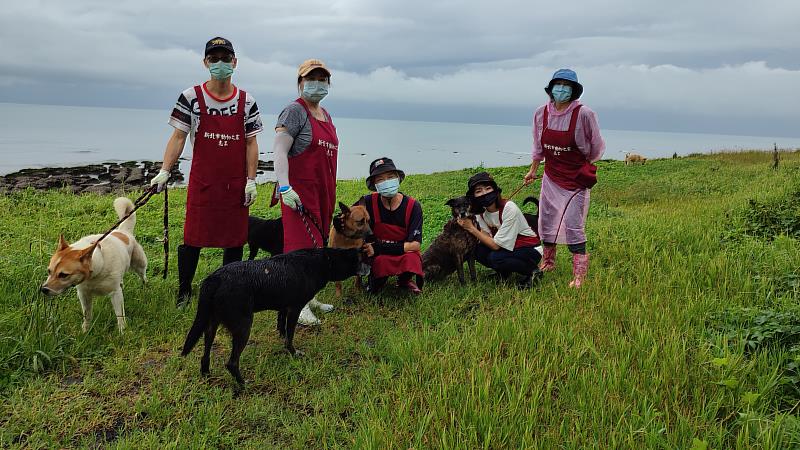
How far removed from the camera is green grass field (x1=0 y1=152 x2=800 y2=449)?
279 centimetres

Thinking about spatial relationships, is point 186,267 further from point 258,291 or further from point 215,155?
point 258,291

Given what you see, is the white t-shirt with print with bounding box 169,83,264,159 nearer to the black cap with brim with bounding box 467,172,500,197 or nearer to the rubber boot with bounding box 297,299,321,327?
the rubber boot with bounding box 297,299,321,327

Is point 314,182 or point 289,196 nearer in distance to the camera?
point 289,196

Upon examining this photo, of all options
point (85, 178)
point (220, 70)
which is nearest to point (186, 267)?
point (220, 70)

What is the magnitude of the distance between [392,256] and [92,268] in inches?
113

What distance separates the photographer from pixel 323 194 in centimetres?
492

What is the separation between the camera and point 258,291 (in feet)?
11.7

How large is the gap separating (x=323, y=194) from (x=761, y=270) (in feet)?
15.2

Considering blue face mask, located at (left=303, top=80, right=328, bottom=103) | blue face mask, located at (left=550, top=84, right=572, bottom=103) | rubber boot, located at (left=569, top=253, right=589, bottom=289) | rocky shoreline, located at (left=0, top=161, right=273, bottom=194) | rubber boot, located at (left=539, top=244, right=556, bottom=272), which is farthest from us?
rocky shoreline, located at (left=0, top=161, right=273, bottom=194)

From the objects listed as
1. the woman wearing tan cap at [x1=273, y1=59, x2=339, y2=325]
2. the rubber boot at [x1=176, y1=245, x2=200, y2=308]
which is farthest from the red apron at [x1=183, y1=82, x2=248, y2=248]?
the woman wearing tan cap at [x1=273, y1=59, x2=339, y2=325]

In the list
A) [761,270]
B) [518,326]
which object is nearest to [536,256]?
[518,326]

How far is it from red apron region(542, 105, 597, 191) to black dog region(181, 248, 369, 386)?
2.67m

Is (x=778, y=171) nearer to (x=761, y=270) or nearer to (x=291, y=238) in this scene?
(x=761, y=270)

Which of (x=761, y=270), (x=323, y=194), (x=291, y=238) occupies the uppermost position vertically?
(x=323, y=194)
